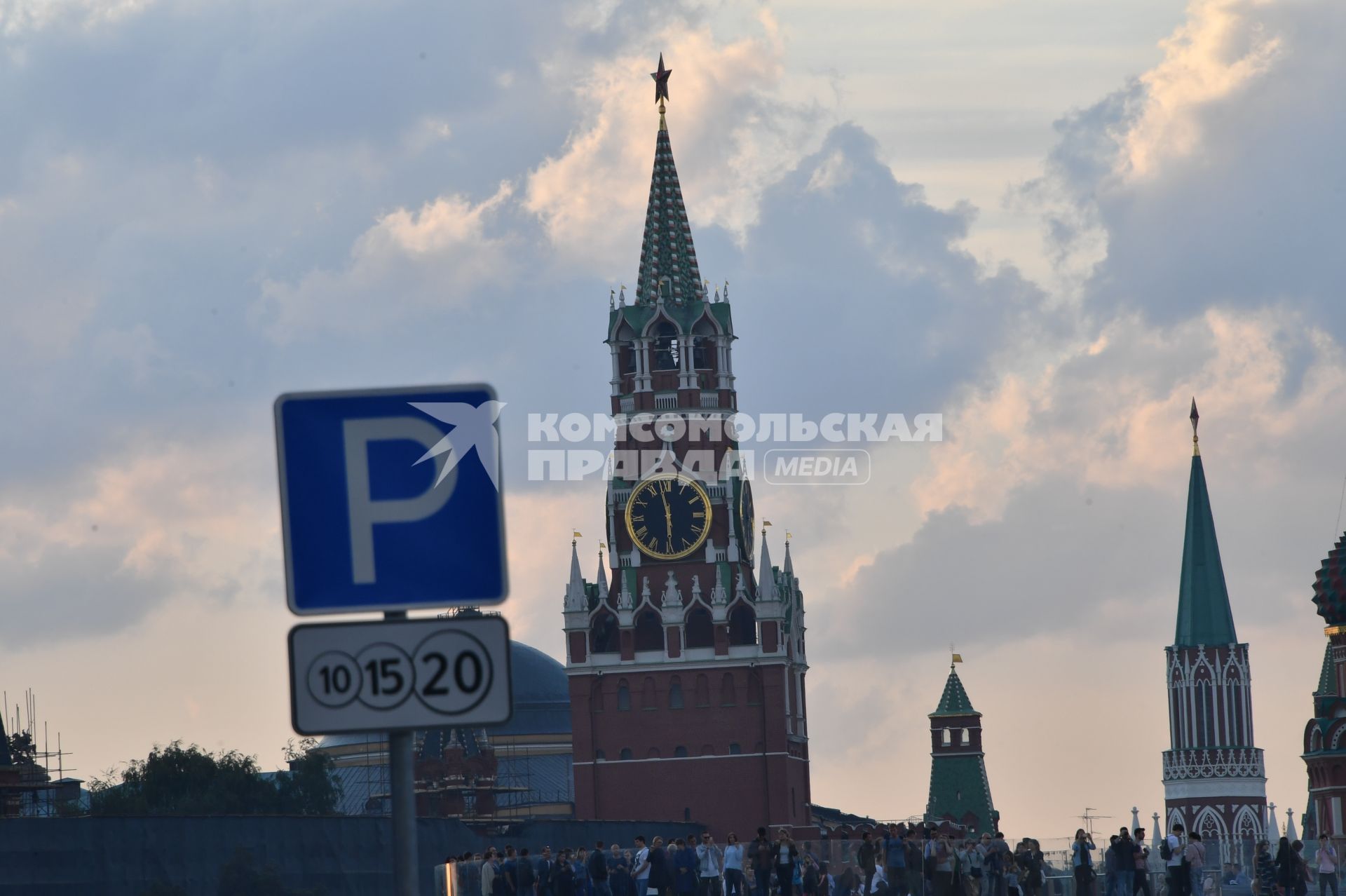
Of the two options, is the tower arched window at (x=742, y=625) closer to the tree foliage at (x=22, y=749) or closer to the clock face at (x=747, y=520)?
the clock face at (x=747, y=520)

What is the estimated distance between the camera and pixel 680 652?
4321 inches

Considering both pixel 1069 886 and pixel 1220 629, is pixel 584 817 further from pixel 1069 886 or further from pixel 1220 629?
pixel 1069 886

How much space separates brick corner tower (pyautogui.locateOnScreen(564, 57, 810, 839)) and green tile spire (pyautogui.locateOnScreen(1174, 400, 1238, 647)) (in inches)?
1834

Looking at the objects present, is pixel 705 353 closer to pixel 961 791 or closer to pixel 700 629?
pixel 700 629

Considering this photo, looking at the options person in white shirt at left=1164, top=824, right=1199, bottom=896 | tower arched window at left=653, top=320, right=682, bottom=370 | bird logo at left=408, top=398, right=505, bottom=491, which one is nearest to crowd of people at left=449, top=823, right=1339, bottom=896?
person in white shirt at left=1164, top=824, right=1199, bottom=896

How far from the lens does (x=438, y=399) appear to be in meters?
7.34

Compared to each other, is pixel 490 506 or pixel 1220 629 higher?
pixel 1220 629

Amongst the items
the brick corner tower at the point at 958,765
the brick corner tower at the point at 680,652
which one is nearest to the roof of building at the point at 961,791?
the brick corner tower at the point at 958,765

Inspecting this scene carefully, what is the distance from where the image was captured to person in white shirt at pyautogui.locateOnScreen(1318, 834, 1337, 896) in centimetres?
3838

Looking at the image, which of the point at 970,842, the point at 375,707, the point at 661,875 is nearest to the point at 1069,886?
the point at 970,842

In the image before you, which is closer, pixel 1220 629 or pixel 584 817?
pixel 584 817

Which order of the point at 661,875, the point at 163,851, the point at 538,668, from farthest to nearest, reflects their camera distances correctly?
the point at 538,668 < the point at 163,851 < the point at 661,875

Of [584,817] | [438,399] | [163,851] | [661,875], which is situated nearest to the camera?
[438,399]

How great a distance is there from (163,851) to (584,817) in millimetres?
34207
